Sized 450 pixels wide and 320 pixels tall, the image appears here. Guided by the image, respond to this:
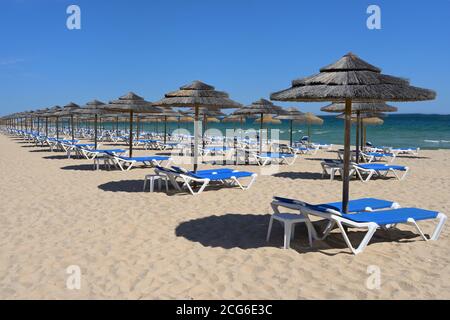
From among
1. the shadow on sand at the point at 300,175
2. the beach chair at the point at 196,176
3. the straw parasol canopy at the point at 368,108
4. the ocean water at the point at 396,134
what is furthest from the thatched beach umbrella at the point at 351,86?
the ocean water at the point at 396,134

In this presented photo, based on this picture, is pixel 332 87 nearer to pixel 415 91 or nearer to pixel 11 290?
pixel 415 91

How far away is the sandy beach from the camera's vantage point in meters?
3.24

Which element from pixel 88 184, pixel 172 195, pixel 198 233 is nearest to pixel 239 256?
pixel 198 233

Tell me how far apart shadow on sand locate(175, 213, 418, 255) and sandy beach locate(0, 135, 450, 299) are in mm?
12

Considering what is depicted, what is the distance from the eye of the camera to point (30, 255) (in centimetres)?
400

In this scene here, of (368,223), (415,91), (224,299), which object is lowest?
(224,299)

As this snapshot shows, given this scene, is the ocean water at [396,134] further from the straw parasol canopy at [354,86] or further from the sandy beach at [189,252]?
the straw parasol canopy at [354,86]

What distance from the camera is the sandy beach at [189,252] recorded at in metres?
3.24

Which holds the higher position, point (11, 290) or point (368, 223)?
point (368, 223)

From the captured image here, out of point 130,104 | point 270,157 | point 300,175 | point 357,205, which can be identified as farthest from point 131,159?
point 357,205

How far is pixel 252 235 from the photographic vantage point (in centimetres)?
472

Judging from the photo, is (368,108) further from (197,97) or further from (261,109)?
(197,97)
